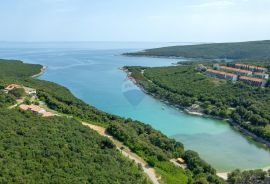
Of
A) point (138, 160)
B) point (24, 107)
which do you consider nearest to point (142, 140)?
point (138, 160)

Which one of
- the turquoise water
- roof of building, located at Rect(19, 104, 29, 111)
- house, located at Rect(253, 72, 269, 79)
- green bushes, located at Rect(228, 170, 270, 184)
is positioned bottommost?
the turquoise water

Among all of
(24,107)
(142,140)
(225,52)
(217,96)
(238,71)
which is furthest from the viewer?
(225,52)

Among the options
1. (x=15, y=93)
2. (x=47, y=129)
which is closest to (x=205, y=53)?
(x=15, y=93)

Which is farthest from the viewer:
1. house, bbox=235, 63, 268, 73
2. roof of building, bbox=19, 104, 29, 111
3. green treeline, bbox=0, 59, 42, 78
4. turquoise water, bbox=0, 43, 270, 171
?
green treeline, bbox=0, 59, 42, 78

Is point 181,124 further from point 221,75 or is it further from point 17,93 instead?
point 221,75

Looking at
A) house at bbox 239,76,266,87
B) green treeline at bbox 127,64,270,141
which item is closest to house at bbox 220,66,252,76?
house at bbox 239,76,266,87

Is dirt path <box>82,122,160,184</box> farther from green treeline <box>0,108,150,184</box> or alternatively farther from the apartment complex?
the apartment complex

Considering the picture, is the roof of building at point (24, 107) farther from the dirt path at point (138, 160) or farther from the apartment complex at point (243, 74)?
the apartment complex at point (243, 74)

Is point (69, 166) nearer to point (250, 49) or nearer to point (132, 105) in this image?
point (132, 105)

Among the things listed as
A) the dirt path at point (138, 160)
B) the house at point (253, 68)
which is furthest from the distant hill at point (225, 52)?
the dirt path at point (138, 160)
